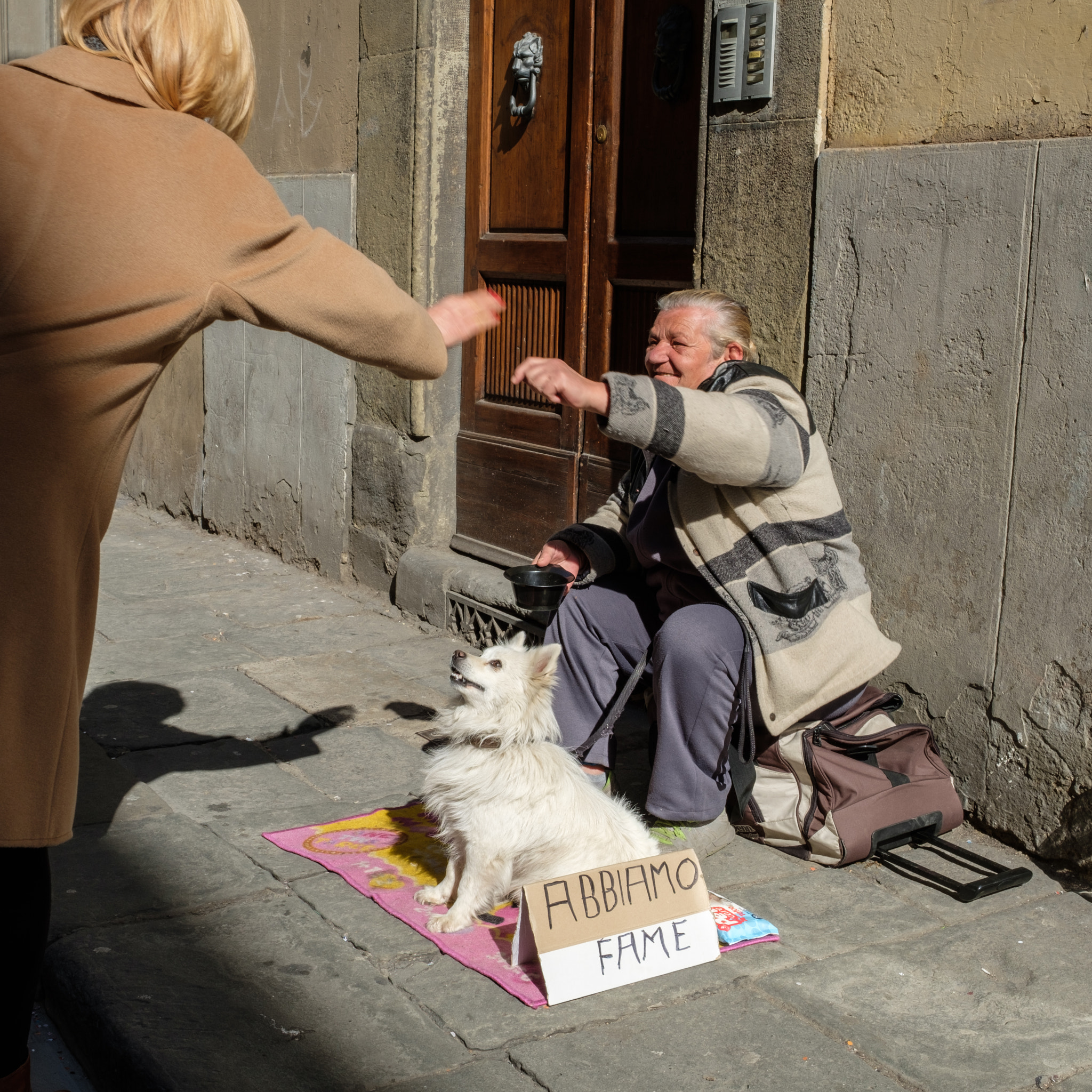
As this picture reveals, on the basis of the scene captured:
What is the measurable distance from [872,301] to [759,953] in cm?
189

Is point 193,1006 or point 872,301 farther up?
point 872,301

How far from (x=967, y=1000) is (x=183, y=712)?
2879 mm

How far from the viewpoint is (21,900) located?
2.10 meters

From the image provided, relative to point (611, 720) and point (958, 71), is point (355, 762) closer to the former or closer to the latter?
point (611, 720)

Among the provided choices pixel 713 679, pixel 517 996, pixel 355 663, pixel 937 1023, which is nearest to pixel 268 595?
pixel 355 663

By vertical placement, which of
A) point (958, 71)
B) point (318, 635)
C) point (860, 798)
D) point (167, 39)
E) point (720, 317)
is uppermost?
point (958, 71)

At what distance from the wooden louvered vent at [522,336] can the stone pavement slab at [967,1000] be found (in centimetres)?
297

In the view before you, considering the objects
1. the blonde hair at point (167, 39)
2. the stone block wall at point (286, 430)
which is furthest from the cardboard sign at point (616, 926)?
the stone block wall at point (286, 430)

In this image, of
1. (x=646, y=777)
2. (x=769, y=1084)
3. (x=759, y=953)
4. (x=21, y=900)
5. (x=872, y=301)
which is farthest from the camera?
(x=646, y=777)

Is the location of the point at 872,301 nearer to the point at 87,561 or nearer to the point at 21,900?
the point at 87,561

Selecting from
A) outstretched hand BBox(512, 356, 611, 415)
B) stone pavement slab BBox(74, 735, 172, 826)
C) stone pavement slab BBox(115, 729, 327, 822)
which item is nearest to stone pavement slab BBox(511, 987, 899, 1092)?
outstretched hand BBox(512, 356, 611, 415)

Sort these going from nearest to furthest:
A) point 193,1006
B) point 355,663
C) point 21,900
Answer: point 21,900 < point 193,1006 < point 355,663

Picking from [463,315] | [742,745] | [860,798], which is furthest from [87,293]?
[860,798]

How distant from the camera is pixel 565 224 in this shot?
5.29 metres
